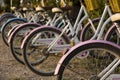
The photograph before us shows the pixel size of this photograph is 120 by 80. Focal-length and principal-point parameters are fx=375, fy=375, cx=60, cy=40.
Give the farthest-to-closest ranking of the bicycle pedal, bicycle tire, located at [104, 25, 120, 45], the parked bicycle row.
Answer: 1. bicycle tire, located at [104, 25, 120, 45]
2. the parked bicycle row
3. the bicycle pedal

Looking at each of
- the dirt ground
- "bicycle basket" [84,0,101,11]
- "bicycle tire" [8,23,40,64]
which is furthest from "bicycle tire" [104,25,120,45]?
"bicycle tire" [8,23,40,64]

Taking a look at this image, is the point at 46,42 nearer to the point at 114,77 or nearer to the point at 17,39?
the point at 17,39

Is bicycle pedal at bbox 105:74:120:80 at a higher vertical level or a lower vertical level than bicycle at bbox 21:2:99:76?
lower

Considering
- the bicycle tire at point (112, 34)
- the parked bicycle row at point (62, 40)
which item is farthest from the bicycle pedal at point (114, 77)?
the bicycle tire at point (112, 34)

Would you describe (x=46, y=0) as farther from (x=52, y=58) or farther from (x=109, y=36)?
(x=109, y=36)

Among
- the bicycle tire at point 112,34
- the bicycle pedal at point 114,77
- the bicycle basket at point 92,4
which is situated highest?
the bicycle basket at point 92,4

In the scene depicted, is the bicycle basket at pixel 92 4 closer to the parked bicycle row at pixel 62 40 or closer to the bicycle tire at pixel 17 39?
the parked bicycle row at pixel 62 40

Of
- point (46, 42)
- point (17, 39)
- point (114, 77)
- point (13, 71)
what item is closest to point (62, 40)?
point (46, 42)

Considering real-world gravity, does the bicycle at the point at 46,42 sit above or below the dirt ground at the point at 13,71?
above

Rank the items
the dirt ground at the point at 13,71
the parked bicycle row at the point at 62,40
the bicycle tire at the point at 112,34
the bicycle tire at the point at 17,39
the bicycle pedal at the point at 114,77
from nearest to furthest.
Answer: the bicycle pedal at the point at 114,77
the parked bicycle row at the point at 62,40
the bicycle tire at the point at 112,34
the dirt ground at the point at 13,71
the bicycle tire at the point at 17,39

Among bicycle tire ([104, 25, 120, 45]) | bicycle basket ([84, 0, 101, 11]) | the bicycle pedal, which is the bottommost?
the bicycle pedal

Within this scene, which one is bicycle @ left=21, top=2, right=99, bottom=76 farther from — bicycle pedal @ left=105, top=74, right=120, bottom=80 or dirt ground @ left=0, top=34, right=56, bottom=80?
bicycle pedal @ left=105, top=74, right=120, bottom=80

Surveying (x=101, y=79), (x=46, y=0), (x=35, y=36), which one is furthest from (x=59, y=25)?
(x=101, y=79)

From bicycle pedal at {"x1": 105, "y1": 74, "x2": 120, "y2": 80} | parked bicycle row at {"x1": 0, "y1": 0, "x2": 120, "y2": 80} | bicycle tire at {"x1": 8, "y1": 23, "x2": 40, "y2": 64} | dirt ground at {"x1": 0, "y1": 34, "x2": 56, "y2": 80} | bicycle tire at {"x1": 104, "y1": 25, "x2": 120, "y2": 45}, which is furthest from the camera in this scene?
bicycle tire at {"x1": 8, "y1": 23, "x2": 40, "y2": 64}
